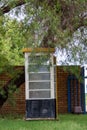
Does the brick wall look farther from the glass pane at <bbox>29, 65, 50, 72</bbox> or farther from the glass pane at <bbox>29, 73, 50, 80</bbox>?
the glass pane at <bbox>29, 65, 50, 72</bbox>

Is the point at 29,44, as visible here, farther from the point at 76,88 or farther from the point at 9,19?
the point at 76,88

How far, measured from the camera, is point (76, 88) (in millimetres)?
17141

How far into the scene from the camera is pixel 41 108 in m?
12.5

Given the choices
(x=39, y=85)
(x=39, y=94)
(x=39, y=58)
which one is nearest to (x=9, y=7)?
(x=39, y=58)

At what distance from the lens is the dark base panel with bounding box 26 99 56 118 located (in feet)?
41.1

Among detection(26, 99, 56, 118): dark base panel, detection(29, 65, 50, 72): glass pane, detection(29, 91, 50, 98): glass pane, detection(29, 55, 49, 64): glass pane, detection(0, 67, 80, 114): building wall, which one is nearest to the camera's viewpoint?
detection(29, 55, 49, 64): glass pane

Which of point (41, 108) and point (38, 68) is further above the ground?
point (38, 68)

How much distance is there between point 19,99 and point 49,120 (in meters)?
4.21

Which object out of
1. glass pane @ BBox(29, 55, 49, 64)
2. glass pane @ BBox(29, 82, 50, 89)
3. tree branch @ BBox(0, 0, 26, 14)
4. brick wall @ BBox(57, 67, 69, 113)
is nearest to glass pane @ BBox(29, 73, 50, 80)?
glass pane @ BBox(29, 82, 50, 89)

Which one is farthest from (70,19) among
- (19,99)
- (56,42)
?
(19,99)

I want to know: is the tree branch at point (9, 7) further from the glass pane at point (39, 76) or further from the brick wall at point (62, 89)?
the brick wall at point (62, 89)

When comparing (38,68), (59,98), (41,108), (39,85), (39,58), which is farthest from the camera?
(59,98)

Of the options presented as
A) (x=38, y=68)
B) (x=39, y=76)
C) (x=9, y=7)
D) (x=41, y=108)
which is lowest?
(x=41, y=108)

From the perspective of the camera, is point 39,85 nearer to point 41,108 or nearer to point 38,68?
point 41,108
